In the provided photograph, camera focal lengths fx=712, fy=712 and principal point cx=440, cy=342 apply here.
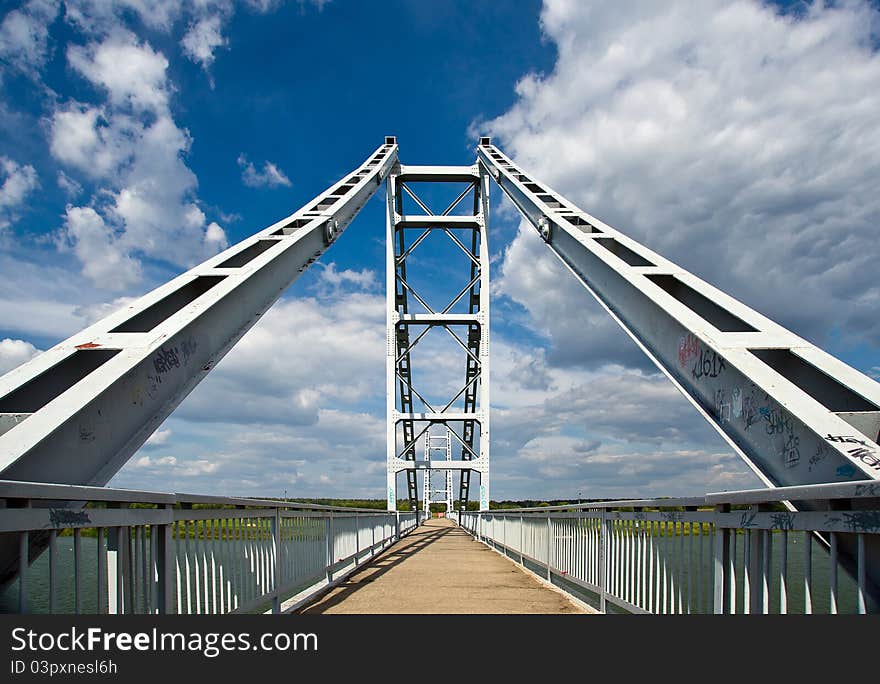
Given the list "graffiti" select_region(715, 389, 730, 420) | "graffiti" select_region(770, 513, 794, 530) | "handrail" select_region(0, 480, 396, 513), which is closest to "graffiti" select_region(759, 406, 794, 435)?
"graffiti" select_region(715, 389, 730, 420)

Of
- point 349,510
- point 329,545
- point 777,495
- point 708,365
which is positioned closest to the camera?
point 777,495

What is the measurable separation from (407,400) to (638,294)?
21.5m

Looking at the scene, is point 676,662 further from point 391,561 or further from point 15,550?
point 391,561

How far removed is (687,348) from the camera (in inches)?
218

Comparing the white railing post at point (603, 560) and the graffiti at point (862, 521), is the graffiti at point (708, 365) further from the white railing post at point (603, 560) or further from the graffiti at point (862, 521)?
the graffiti at point (862, 521)

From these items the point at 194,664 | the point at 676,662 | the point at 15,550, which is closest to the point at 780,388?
the point at 676,662

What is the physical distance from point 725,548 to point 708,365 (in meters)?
2.02

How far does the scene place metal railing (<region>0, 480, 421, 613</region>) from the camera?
2344mm

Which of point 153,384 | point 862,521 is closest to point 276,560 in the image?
point 153,384

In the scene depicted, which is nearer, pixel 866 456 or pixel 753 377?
pixel 866 456

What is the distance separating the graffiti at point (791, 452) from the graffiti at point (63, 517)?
3483mm

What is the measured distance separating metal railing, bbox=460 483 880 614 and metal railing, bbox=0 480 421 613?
2501 millimetres

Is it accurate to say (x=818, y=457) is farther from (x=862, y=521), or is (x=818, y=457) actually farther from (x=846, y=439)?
(x=862, y=521)

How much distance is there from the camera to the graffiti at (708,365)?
488 cm
